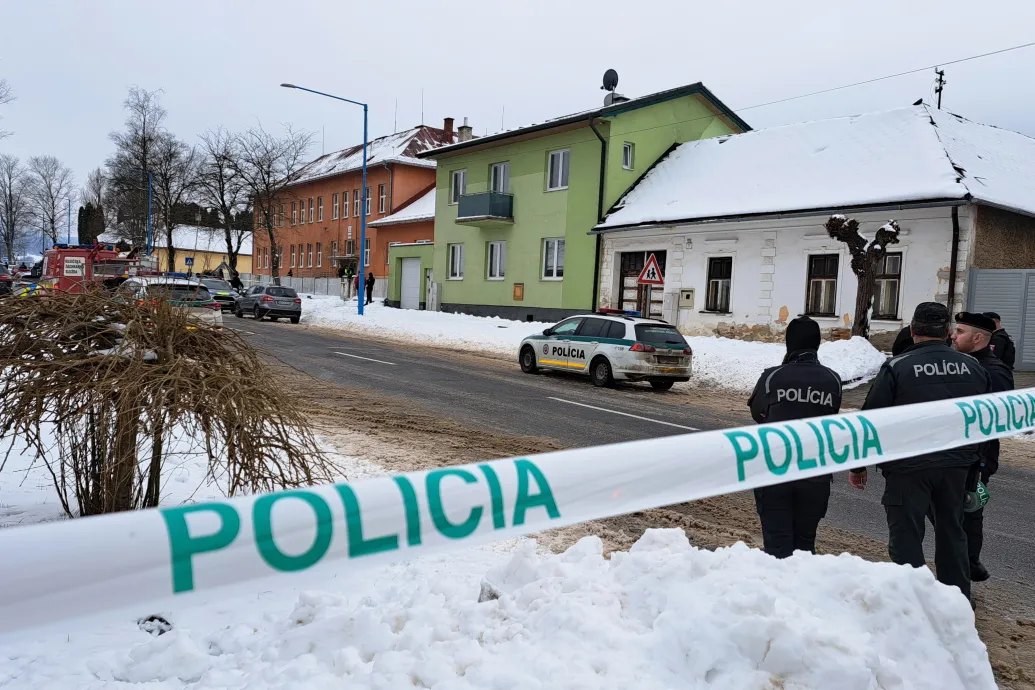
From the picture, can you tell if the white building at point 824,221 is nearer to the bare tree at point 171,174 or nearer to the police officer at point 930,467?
the police officer at point 930,467

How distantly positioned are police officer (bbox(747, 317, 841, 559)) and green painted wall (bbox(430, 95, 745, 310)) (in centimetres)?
2294

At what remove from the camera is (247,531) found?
1.89 m

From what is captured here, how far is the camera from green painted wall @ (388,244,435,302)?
119 ft

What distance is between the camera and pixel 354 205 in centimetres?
4794

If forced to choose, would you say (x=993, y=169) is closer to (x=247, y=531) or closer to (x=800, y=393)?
(x=800, y=393)

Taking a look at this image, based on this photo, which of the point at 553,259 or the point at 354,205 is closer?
the point at 553,259

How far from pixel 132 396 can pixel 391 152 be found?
4539 cm

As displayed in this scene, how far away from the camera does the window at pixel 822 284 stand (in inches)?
822

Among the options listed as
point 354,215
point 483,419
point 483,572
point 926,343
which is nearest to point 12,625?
point 483,572

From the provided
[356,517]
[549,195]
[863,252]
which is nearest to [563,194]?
[549,195]

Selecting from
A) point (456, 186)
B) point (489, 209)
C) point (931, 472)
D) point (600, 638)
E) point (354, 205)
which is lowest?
point (600, 638)

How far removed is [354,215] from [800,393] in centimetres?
4607

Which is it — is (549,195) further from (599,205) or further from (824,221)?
(824,221)

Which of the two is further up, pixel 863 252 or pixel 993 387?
pixel 863 252
